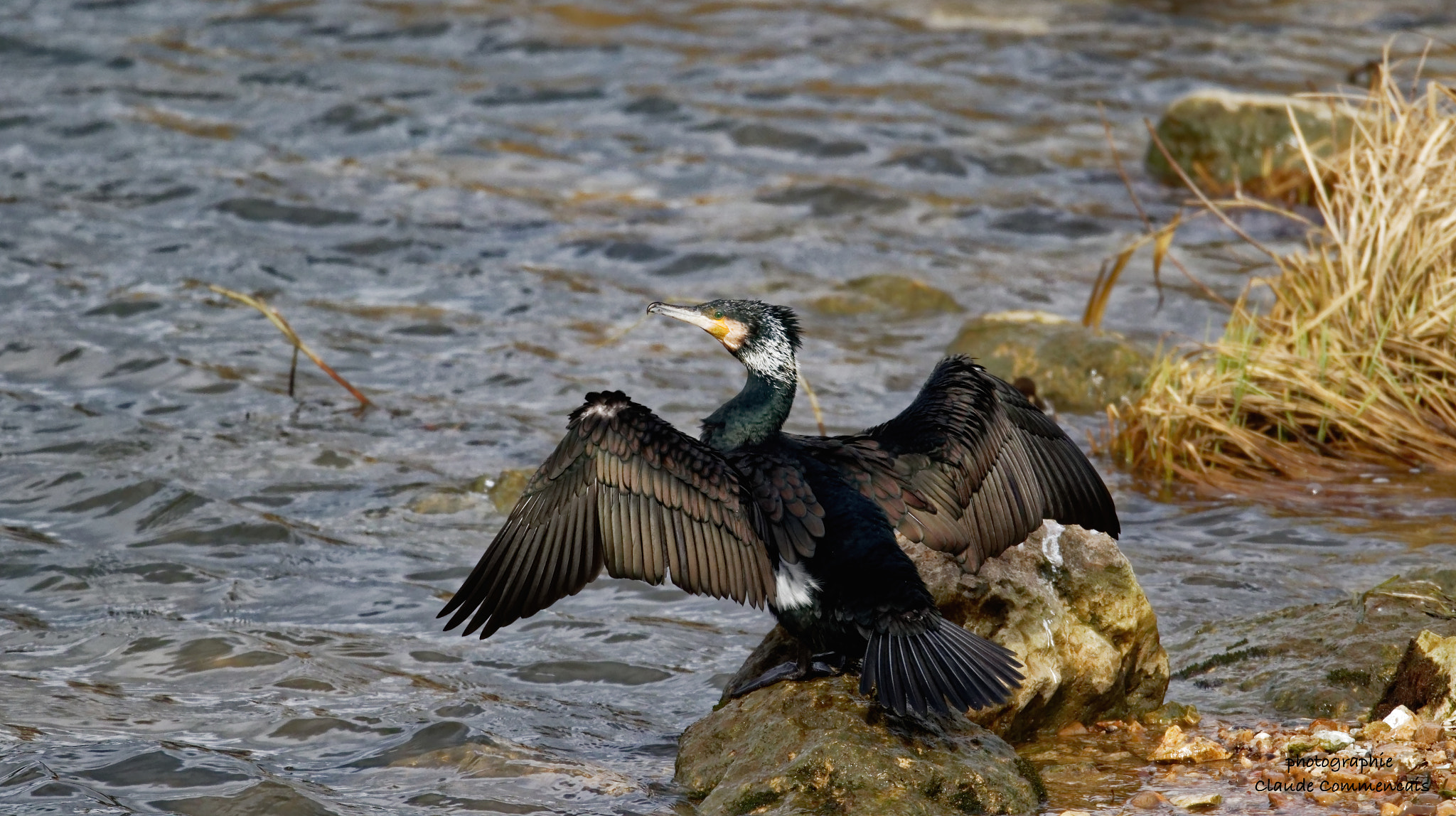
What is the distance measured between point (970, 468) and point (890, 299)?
527cm

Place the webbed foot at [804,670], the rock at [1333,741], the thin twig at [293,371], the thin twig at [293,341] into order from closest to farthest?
1. the rock at [1333,741]
2. the webbed foot at [804,670]
3. the thin twig at [293,341]
4. the thin twig at [293,371]

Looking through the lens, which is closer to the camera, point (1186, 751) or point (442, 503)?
point (1186, 751)

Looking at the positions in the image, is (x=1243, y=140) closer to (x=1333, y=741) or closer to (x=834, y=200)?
(x=834, y=200)

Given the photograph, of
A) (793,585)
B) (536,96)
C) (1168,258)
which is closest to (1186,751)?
(793,585)

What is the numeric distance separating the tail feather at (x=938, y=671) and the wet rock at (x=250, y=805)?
1550 mm

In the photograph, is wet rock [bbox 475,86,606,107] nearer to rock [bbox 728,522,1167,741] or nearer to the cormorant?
the cormorant

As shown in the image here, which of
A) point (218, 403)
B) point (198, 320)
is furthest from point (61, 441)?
point (198, 320)

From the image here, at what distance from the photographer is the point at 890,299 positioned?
386 inches

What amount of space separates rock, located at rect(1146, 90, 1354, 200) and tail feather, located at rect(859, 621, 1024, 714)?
8097 millimetres

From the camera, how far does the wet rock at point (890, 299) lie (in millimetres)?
9688

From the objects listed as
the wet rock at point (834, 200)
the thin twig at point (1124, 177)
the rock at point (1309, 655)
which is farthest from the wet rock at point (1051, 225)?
the rock at point (1309, 655)

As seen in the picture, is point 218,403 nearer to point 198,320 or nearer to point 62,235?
point 198,320

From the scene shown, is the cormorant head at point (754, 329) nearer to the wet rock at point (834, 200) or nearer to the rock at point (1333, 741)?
the rock at point (1333, 741)

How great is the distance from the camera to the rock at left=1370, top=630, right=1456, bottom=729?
166 inches
